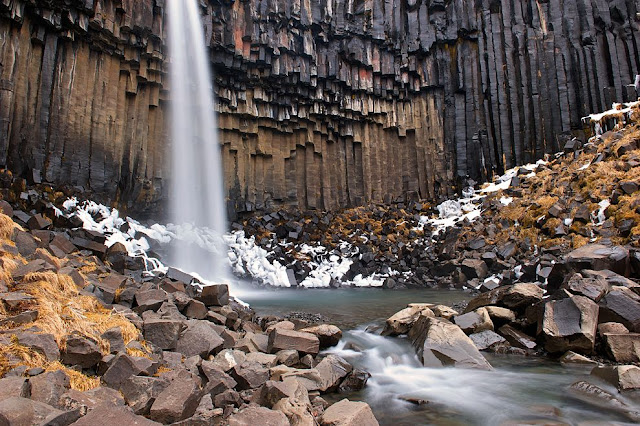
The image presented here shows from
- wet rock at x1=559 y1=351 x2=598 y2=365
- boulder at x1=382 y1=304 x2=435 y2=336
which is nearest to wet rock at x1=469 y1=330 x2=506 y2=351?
boulder at x1=382 y1=304 x2=435 y2=336

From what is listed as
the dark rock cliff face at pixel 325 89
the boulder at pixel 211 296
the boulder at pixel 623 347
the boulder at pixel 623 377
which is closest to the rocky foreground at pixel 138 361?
the boulder at pixel 211 296

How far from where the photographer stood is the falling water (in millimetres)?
21047

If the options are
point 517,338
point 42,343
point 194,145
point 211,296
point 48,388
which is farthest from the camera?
point 194,145

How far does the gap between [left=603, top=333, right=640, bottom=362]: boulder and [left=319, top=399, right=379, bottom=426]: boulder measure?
4.86 meters

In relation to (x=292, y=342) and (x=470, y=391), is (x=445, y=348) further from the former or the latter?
(x=292, y=342)

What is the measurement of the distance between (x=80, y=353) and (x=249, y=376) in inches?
83.9

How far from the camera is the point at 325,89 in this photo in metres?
26.5

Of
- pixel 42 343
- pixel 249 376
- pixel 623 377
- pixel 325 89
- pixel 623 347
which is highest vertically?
pixel 325 89

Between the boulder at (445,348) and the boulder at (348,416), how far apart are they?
293 cm

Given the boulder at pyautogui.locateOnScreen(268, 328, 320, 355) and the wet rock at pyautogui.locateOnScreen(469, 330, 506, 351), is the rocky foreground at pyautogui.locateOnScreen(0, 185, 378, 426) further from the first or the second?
the wet rock at pyautogui.locateOnScreen(469, 330, 506, 351)

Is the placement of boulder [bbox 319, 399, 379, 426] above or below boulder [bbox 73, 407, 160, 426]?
below

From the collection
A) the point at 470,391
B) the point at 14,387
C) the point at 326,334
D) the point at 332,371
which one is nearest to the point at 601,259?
the point at 470,391

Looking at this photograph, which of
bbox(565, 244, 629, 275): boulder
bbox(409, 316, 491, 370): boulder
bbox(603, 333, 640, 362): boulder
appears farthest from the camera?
bbox(565, 244, 629, 275): boulder

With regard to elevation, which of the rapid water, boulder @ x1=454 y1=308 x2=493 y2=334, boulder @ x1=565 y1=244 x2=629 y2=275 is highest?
boulder @ x1=565 y1=244 x2=629 y2=275
